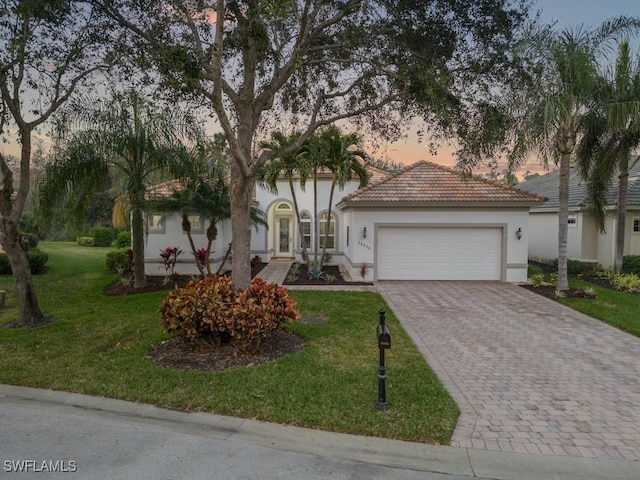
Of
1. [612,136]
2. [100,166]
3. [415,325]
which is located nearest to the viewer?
[415,325]

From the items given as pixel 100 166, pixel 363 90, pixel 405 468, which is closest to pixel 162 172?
pixel 100 166

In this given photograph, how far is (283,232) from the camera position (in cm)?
2155

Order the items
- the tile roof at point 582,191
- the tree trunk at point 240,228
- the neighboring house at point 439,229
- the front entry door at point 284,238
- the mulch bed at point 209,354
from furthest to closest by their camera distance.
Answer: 1. the front entry door at point 284,238
2. the tile roof at point 582,191
3. the neighboring house at point 439,229
4. the tree trunk at point 240,228
5. the mulch bed at point 209,354

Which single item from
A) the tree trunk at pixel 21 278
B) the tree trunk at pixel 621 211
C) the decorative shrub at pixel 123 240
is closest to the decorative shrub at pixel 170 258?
the tree trunk at pixel 21 278

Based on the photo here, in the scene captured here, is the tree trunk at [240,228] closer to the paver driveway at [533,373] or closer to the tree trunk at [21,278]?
the paver driveway at [533,373]

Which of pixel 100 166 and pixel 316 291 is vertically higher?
pixel 100 166

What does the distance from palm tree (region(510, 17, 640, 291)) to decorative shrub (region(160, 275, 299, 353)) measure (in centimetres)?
806

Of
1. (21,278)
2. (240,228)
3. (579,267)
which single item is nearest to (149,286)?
(21,278)

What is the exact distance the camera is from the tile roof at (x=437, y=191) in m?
14.1

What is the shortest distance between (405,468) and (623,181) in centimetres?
1559

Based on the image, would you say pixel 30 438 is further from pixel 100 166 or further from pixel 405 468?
pixel 100 166

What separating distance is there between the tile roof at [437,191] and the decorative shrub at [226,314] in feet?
26.8

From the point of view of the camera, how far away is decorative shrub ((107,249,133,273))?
1581cm

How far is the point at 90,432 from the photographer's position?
4.34 metres
